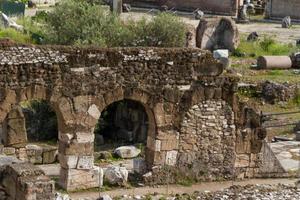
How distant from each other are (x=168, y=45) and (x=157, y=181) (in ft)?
40.7

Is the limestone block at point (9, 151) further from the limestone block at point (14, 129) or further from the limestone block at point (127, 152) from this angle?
the limestone block at point (127, 152)

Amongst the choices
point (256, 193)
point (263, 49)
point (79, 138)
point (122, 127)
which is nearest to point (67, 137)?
point (79, 138)

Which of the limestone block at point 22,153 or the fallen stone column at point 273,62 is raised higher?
the fallen stone column at point 273,62

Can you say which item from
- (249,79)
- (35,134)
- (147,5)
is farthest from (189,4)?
(35,134)

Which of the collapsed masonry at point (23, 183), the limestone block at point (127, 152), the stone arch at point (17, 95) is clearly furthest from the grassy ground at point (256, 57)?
the collapsed masonry at point (23, 183)

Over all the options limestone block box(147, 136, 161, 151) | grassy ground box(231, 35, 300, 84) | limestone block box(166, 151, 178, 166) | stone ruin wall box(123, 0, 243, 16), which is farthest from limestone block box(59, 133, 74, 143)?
stone ruin wall box(123, 0, 243, 16)

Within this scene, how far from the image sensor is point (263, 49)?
3306 centimetres

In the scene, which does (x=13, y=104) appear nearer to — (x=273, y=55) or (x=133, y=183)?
(x=133, y=183)

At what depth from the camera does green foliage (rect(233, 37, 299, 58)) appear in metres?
32.2

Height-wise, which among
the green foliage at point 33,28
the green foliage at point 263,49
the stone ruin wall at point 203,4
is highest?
the stone ruin wall at point 203,4

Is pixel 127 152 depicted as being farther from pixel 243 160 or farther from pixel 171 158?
pixel 243 160

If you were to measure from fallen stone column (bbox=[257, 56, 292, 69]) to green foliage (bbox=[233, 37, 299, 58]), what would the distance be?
8.54 ft

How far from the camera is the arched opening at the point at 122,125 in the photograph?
2092cm

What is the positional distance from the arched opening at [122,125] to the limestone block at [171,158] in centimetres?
393
